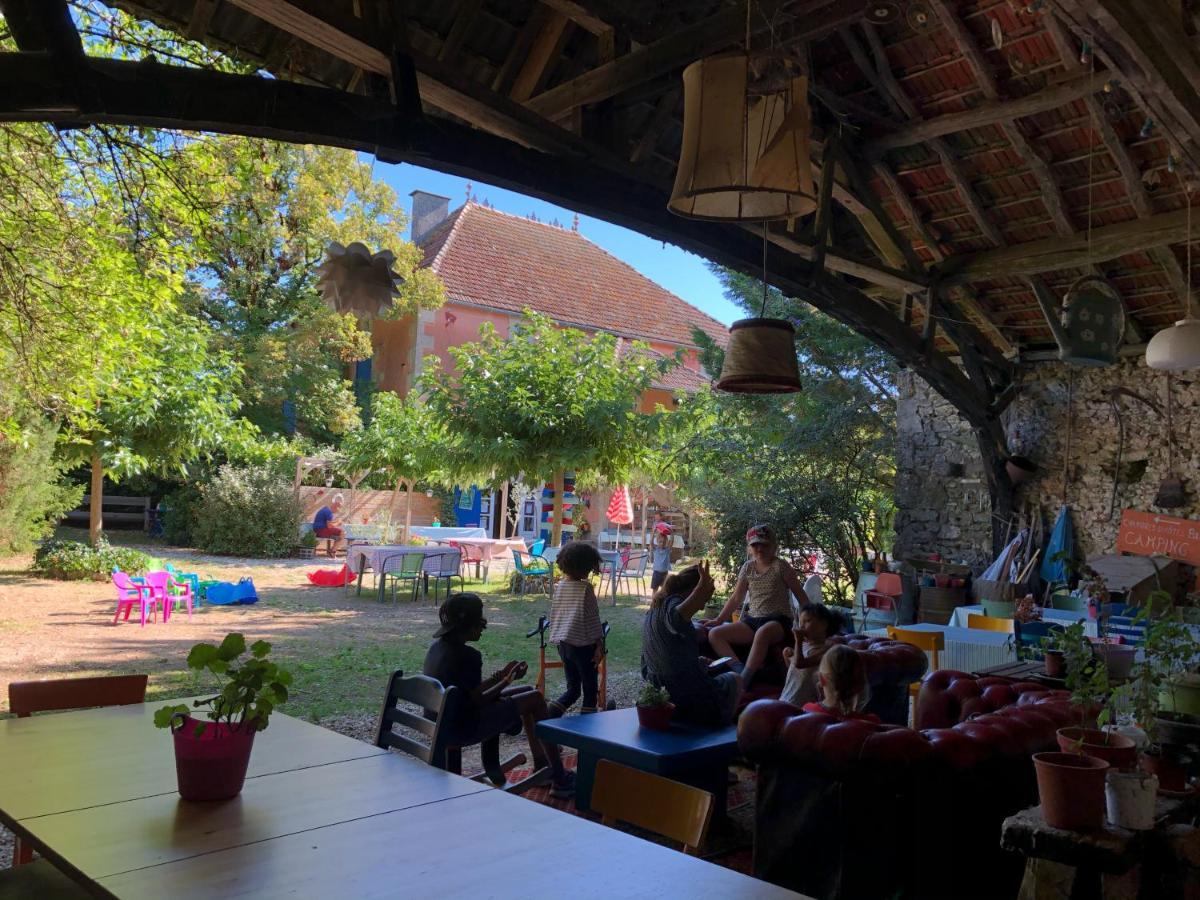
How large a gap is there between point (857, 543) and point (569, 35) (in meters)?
8.05

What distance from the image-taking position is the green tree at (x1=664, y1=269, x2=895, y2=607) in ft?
38.1

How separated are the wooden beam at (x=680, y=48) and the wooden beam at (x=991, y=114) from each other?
194cm

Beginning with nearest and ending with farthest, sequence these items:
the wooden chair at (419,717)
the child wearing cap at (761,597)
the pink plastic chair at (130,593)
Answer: the wooden chair at (419,717)
the child wearing cap at (761,597)
the pink plastic chair at (130,593)

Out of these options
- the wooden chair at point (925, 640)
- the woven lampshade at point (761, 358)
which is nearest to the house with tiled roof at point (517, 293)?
the wooden chair at point (925, 640)

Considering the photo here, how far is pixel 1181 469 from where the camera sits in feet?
28.4

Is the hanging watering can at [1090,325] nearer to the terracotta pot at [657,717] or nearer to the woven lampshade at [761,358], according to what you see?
the woven lampshade at [761,358]

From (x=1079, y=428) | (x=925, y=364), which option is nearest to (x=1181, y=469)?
(x=1079, y=428)

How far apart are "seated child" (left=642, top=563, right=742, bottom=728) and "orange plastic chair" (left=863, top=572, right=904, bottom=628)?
143 inches

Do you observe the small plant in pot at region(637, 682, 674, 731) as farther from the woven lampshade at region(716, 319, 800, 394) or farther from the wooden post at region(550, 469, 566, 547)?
the wooden post at region(550, 469, 566, 547)

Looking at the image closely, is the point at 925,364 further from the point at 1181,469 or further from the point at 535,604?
the point at 535,604

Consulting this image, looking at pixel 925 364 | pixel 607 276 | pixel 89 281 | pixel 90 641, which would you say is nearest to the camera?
pixel 89 281

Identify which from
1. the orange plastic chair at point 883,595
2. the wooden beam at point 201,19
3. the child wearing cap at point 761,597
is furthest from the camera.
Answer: the orange plastic chair at point 883,595

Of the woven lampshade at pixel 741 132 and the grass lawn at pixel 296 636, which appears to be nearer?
the woven lampshade at pixel 741 132

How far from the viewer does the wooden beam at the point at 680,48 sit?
4.91 m
